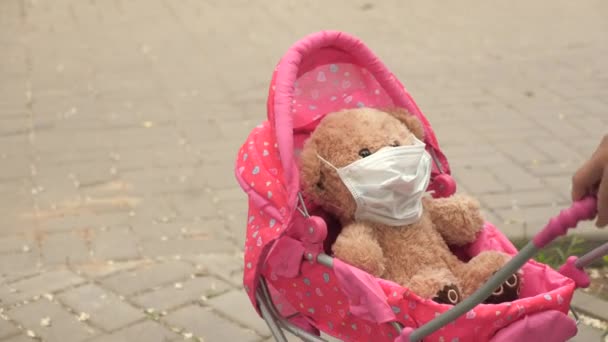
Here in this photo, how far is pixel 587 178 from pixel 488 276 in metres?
0.70

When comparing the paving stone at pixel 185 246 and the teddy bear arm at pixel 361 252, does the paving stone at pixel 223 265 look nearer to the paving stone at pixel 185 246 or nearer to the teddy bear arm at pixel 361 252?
the paving stone at pixel 185 246

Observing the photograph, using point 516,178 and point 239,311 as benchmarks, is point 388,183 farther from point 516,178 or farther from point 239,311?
point 516,178

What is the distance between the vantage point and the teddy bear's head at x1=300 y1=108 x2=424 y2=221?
2664mm

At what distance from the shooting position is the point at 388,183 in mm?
2586

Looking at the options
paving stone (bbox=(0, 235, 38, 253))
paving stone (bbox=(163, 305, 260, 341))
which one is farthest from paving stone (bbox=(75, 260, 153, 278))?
paving stone (bbox=(163, 305, 260, 341))

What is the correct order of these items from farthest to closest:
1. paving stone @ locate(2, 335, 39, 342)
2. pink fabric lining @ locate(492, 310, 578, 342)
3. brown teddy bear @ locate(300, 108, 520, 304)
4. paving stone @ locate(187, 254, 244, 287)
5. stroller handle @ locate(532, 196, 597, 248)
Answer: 1. paving stone @ locate(187, 254, 244, 287)
2. paving stone @ locate(2, 335, 39, 342)
3. brown teddy bear @ locate(300, 108, 520, 304)
4. pink fabric lining @ locate(492, 310, 578, 342)
5. stroller handle @ locate(532, 196, 597, 248)

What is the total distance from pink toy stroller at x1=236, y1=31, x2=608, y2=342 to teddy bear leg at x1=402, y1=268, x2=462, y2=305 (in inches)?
5.4

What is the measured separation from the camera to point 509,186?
477 cm

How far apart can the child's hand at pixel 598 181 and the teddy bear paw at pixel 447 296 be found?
58 cm

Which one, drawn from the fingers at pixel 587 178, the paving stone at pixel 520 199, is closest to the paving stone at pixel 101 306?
the paving stone at pixel 520 199

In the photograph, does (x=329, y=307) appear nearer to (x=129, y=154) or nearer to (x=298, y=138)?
(x=298, y=138)

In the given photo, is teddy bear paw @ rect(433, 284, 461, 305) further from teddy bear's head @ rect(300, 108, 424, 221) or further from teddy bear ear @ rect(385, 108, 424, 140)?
teddy bear ear @ rect(385, 108, 424, 140)

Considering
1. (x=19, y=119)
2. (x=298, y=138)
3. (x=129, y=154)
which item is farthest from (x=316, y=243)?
(x=19, y=119)

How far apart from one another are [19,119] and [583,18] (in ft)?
16.1
